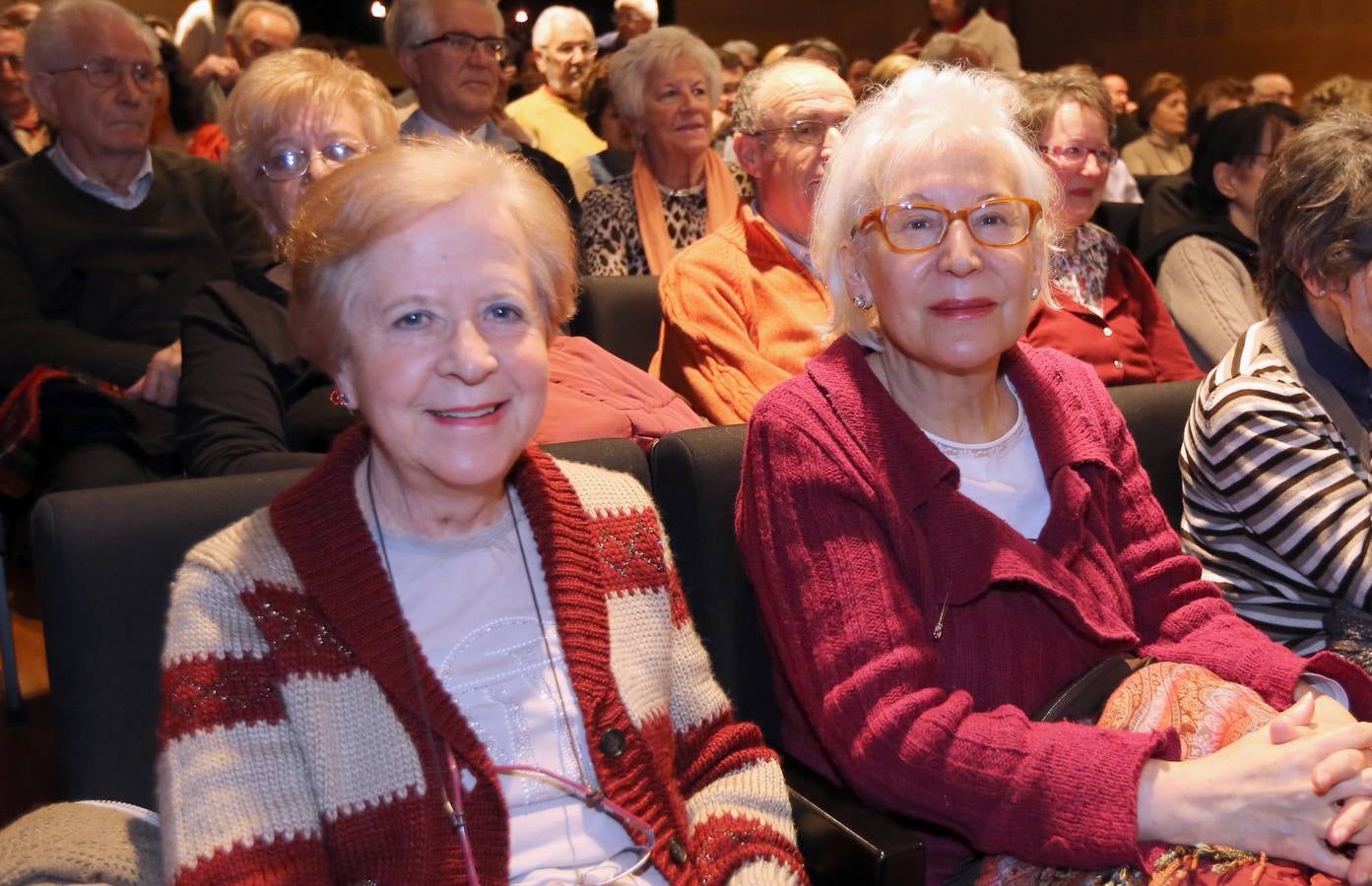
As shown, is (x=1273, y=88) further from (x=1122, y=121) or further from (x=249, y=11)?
(x=249, y=11)

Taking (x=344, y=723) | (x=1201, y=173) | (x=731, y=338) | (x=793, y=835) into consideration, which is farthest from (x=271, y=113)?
(x=1201, y=173)

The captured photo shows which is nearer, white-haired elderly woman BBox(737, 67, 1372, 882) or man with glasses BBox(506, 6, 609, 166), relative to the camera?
white-haired elderly woman BBox(737, 67, 1372, 882)

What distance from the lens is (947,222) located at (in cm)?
170

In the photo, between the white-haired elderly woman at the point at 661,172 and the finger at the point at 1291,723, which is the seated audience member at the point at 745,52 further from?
the finger at the point at 1291,723

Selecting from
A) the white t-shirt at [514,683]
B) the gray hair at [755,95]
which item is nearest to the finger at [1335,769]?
the white t-shirt at [514,683]

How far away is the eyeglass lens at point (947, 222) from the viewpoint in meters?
1.71

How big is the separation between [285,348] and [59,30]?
4.79ft

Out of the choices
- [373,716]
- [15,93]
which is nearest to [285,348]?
[373,716]

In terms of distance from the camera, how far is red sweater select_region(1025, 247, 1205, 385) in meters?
2.97

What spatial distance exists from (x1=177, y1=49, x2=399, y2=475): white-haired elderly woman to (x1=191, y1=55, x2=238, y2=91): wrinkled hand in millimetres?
3288

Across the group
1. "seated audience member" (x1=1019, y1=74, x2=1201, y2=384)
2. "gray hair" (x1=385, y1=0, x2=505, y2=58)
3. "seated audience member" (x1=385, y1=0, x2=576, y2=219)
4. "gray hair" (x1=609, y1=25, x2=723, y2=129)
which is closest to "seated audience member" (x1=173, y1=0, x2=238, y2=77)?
"gray hair" (x1=385, y1=0, x2=505, y2=58)

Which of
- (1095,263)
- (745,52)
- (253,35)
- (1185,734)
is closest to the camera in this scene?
(1185,734)

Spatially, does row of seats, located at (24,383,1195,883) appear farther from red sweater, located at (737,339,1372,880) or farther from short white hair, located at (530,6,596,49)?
short white hair, located at (530,6,596,49)

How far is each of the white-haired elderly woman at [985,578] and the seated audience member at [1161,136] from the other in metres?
5.25
